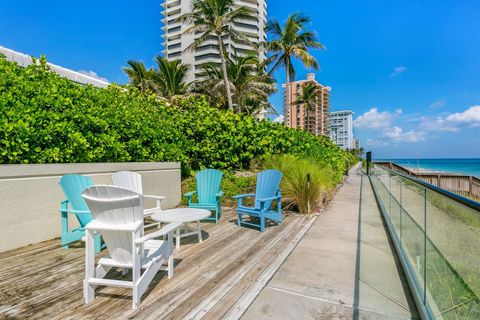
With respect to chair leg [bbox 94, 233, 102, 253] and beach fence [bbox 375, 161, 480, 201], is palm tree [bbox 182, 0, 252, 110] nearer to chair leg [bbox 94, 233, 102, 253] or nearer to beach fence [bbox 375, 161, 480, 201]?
chair leg [bbox 94, 233, 102, 253]

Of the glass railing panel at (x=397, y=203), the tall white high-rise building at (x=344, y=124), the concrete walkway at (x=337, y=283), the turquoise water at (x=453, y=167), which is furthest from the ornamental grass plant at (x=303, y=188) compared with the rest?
the tall white high-rise building at (x=344, y=124)

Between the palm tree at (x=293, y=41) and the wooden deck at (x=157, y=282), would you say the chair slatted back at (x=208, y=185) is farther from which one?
the palm tree at (x=293, y=41)

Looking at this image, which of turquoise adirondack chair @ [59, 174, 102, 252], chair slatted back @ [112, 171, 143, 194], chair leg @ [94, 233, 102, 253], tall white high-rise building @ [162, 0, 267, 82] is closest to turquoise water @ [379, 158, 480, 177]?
chair slatted back @ [112, 171, 143, 194]

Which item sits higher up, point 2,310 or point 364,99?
point 364,99

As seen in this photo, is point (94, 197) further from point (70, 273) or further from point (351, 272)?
point (351, 272)

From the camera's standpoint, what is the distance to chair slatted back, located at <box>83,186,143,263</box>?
209 cm

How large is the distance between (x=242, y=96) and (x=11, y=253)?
19.4 m

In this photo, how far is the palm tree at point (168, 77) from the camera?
22781mm

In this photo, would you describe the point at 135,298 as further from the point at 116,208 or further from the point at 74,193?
the point at 74,193

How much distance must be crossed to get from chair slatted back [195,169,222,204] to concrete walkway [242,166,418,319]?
6.14ft

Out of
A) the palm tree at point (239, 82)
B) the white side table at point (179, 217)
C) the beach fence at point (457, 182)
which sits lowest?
the beach fence at point (457, 182)

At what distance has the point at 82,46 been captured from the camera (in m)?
23.0

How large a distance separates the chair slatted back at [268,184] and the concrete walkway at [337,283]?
0.97 metres

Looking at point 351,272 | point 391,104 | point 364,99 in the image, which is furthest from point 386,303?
point 391,104
